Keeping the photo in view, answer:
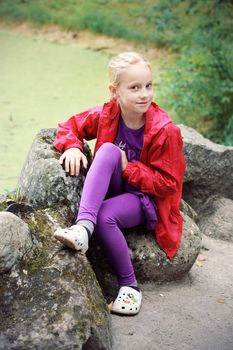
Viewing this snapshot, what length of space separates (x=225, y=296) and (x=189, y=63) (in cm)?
382

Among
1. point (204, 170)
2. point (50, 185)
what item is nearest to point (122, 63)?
point (50, 185)

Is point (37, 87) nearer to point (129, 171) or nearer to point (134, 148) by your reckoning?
point (134, 148)

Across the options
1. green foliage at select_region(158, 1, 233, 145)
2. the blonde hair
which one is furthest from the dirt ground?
green foliage at select_region(158, 1, 233, 145)

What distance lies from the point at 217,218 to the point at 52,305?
1.88 metres

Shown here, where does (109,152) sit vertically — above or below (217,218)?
above

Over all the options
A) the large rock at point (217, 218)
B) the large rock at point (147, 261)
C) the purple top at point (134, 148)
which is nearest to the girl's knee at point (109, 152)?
the purple top at point (134, 148)

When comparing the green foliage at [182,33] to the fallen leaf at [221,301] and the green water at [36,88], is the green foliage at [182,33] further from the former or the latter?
the fallen leaf at [221,301]

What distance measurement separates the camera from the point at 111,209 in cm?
303

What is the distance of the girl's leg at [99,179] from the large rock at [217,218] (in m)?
1.26

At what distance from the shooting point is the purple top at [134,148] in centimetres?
312

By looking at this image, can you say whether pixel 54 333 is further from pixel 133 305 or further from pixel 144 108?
pixel 144 108

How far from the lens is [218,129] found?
622 cm

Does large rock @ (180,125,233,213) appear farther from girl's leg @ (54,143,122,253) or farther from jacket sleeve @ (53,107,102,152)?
girl's leg @ (54,143,122,253)

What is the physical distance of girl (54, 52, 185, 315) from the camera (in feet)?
9.81
